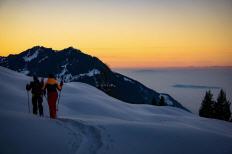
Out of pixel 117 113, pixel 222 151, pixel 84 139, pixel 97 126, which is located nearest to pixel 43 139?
pixel 84 139

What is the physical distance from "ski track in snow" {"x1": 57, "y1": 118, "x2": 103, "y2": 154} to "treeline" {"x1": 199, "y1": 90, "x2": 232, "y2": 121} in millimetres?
53431

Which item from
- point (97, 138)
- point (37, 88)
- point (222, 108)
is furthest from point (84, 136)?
point (222, 108)

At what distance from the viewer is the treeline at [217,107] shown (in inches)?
2370

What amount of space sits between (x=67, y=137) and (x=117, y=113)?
11657 mm

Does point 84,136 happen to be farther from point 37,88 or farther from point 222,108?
point 222,108

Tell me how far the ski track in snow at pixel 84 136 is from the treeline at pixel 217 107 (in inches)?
2104

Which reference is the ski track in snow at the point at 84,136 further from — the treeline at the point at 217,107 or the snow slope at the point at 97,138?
the treeline at the point at 217,107

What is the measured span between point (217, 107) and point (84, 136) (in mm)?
55375

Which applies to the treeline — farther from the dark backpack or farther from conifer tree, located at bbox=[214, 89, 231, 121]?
the dark backpack

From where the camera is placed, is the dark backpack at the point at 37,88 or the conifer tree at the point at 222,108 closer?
the dark backpack at the point at 37,88

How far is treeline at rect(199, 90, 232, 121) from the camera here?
60.2 meters

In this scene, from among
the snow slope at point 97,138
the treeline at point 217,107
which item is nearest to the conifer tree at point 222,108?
the treeline at point 217,107

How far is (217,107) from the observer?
201ft

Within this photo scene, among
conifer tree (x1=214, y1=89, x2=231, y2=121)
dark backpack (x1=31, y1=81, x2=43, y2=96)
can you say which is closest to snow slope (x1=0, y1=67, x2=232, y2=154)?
dark backpack (x1=31, y1=81, x2=43, y2=96)
